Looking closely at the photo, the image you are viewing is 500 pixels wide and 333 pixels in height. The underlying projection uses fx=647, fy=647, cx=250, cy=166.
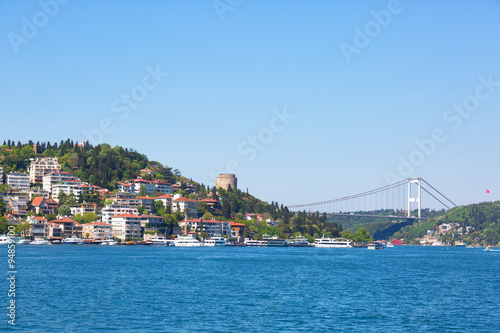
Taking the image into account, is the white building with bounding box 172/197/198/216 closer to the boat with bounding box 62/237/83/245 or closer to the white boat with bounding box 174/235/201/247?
the white boat with bounding box 174/235/201/247

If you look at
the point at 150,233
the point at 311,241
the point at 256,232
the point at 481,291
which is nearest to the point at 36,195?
the point at 150,233

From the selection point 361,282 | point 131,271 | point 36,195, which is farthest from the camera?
point 36,195

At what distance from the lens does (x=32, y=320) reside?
80.7 feet

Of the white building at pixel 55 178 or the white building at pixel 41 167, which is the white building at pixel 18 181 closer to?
the white building at pixel 55 178

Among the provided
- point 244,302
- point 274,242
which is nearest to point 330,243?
point 274,242

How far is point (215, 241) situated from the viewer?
117000 mm

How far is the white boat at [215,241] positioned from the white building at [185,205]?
1349cm

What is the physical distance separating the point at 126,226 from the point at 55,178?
2489cm

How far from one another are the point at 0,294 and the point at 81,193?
99318mm

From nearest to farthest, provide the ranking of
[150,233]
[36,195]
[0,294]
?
[0,294] → [150,233] → [36,195]

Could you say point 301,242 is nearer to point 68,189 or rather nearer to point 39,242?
point 68,189

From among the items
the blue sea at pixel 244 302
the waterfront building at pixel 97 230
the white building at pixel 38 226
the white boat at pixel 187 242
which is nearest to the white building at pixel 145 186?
the waterfront building at pixel 97 230

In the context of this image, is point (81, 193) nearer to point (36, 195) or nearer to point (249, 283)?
point (36, 195)

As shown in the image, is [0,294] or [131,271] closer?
[0,294]
